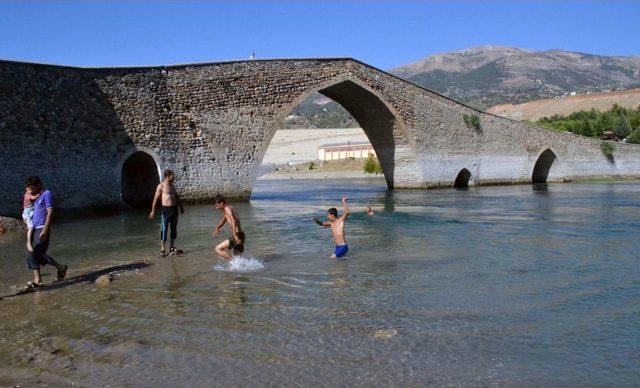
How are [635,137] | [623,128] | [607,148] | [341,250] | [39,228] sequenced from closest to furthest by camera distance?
1. [39,228]
2. [341,250]
3. [607,148]
4. [635,137]
5. [623,128]

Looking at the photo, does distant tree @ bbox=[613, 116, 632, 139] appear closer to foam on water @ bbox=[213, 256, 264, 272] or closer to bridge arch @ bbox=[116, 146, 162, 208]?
bridge arch @ bbox=[116, 146, 162, 208]

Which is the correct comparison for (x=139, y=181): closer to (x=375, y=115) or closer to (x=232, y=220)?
(x=375, y=115)

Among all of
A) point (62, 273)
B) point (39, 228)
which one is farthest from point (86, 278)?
point (39, 228)

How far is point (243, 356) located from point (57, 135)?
1578 cm

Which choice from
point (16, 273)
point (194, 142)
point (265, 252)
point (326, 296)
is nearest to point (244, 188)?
point (194, 142)

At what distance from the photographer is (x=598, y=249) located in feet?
A: 36.4

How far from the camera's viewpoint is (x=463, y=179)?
34.8 meters

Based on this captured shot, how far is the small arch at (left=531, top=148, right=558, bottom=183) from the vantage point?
39.7 m

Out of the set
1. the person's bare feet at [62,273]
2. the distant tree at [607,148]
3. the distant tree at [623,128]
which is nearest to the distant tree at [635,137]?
the distant tree at [623,128]

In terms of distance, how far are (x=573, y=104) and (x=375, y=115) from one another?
76.4 metres

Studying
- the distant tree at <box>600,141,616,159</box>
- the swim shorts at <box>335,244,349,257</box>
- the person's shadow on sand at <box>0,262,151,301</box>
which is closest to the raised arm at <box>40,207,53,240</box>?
the person's shadow on sand at <box>0,262,151,301</box>

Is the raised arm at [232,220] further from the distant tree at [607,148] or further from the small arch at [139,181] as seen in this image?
the distant tree at [607,148]

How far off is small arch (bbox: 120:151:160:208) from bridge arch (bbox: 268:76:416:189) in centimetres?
629

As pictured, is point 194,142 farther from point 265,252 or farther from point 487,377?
point 487,377
